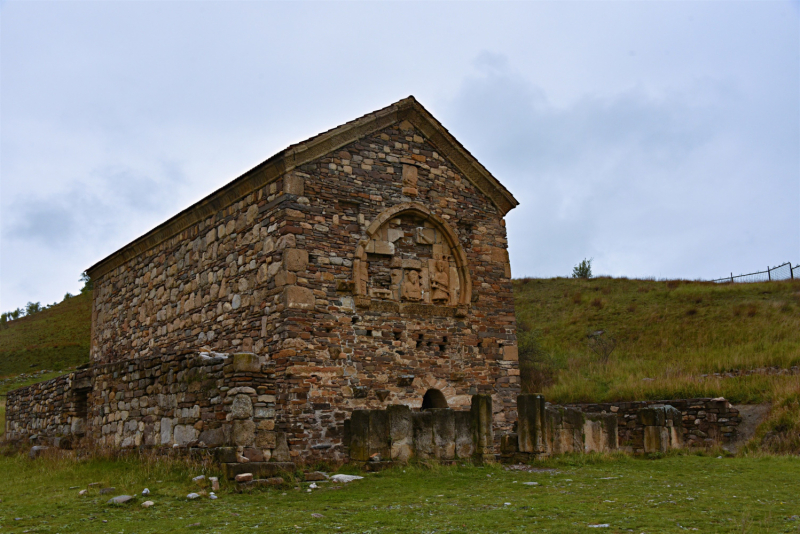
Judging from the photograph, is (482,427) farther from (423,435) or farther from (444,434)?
(423,435)

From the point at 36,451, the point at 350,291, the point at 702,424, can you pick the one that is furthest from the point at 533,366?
the point at 36,451

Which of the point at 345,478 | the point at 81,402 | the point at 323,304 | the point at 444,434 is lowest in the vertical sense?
the point at 345,478

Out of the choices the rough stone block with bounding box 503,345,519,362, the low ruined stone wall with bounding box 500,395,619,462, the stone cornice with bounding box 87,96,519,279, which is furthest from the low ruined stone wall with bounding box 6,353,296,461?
the rough stone block with bounding box 503,345,519,362

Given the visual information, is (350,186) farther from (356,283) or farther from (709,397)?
(709,397)

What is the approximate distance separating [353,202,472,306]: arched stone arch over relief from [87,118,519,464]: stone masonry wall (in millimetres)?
26

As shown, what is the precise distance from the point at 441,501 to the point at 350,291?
6.11 metres

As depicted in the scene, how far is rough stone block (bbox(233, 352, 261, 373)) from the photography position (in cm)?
1079

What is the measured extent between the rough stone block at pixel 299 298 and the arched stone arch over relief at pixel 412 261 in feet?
3.34

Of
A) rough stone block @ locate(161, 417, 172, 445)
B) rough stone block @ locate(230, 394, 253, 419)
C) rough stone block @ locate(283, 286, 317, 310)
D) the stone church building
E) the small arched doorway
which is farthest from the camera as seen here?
the small arched doorway

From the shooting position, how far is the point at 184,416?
→ 36.9 feet

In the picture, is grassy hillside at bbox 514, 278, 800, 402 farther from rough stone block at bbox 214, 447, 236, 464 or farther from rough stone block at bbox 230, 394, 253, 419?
rough stone block at bbox 214, 447, 236, 464

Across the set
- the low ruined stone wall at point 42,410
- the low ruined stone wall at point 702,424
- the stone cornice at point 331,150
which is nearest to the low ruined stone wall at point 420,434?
the stone cornice at point 331,150

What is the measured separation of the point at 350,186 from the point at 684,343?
20.3m

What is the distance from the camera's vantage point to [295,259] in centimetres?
1329
